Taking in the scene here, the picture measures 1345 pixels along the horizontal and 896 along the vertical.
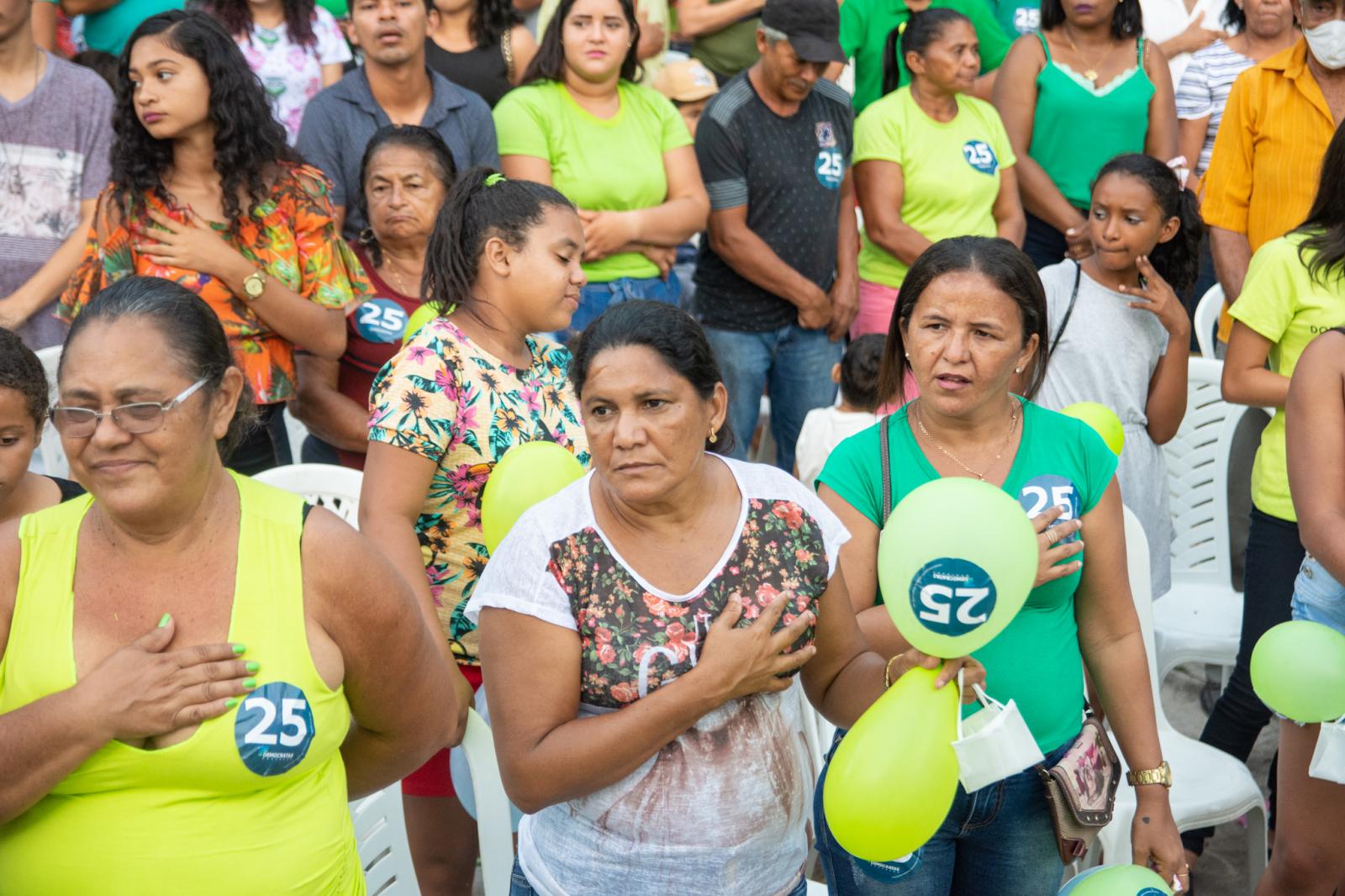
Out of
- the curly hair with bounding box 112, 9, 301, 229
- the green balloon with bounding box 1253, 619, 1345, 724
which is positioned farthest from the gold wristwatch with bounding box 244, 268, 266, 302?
the green balloon with bounding box 1253, 619, 1345, 724

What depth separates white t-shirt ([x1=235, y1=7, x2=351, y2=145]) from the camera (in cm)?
511

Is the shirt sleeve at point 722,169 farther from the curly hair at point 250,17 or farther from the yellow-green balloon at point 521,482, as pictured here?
the yellow-green balloon at point 521,482

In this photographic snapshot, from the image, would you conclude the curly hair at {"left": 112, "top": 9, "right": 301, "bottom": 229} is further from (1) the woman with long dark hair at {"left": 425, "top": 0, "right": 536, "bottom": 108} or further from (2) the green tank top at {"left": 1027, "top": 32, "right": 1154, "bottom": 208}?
(2) the green tank top at {"left": 1027, "top": 32, "right": 1154, "bottom": 208}

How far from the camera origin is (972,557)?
6.89ft

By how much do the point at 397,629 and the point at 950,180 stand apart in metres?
3.91

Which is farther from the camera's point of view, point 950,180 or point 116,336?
point 950,180

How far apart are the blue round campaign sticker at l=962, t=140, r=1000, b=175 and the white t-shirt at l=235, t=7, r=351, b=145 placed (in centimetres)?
254

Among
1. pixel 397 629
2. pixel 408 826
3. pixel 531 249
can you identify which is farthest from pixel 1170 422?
pixel 397 629

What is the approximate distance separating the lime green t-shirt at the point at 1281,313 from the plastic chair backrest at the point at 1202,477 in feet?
3.55

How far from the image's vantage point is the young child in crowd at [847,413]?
4449 mm

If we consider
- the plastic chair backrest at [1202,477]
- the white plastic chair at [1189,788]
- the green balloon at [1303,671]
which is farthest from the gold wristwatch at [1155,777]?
the plastic chair backrest at [1202,477]

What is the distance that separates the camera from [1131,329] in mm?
4059

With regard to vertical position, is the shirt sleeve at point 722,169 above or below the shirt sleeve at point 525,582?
above

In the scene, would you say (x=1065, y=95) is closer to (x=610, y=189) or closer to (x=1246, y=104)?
(x=1246, y=104)
